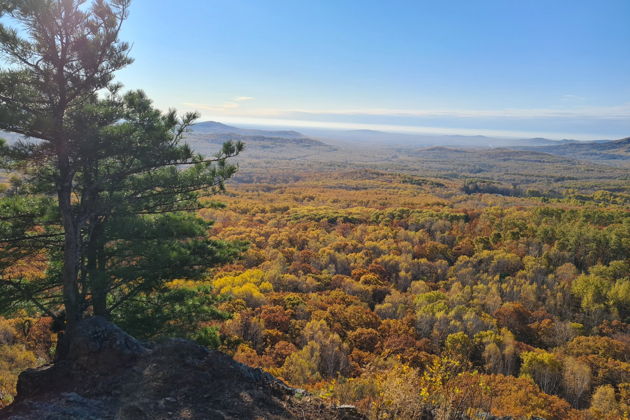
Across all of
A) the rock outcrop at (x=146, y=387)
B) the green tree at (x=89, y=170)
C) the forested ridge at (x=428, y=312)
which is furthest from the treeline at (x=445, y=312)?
the green tree at (x=89, y=170)

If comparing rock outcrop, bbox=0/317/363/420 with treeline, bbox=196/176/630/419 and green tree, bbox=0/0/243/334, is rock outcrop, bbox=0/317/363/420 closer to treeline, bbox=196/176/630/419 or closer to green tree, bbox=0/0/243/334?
treeline, bbox=196/176/630/419

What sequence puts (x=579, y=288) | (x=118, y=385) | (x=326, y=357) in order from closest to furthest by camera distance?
1. (x=118, y=385)
2. (x=326, y=357)
3. (x=579, y=288)

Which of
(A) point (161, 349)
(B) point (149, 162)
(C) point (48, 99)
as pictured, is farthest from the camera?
(B) point (149, 162)

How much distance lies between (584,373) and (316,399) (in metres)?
13.6

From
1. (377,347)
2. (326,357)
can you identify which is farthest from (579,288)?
(326,357)

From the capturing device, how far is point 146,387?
504cm

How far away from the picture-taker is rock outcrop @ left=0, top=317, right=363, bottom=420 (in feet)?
15.2

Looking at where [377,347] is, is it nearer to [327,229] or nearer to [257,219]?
[327,229]

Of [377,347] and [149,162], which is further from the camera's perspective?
[377,347]

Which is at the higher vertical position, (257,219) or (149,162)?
(149,162)

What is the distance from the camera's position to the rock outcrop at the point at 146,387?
4.64 metres

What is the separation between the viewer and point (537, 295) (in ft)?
73.0

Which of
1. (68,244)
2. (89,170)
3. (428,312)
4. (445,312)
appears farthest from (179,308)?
(445,312)

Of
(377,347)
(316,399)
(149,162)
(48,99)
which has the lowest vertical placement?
(377,347)
